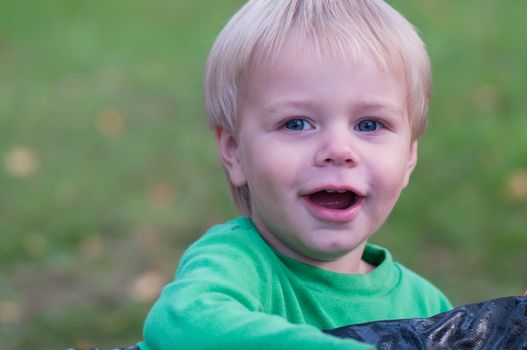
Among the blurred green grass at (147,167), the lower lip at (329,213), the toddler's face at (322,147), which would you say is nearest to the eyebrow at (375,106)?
the toddler's face at (322,147)

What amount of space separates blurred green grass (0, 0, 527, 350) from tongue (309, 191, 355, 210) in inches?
87.1

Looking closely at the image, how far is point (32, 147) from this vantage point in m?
6.12

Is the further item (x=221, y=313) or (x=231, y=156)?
(x=231, y=156)

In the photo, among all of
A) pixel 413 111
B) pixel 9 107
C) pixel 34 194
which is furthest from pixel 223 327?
pixel 9 107

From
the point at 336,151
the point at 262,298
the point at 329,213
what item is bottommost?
the point at 262,298

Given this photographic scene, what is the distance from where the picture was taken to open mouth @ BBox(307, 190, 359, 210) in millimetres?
2420

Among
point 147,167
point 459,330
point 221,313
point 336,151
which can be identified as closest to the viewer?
point 221,313

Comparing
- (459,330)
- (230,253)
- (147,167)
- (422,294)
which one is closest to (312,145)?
(230,253)

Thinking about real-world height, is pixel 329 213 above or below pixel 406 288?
above

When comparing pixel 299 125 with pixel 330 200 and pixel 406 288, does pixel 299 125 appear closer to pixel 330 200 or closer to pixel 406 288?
pixel 330 200

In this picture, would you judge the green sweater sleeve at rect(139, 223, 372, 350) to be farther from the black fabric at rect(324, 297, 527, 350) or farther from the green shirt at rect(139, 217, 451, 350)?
the black fabric at rect(324, 297, 527, 350)

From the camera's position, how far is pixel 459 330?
7.09 ft

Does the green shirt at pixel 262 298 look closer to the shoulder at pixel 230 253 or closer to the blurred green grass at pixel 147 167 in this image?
the shoulder at pixel 230 253

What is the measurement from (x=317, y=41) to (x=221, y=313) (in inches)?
29.1
